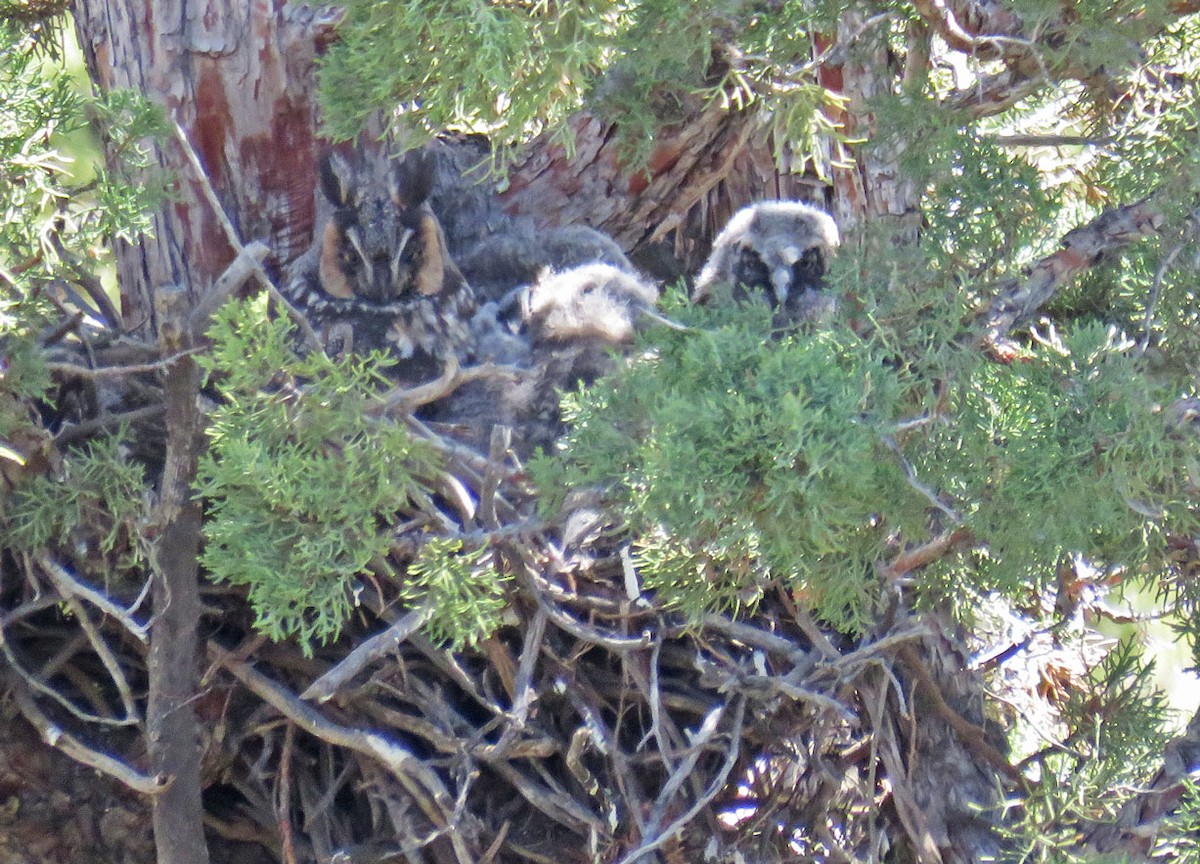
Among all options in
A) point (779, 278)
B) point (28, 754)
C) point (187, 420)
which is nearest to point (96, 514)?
point (187, 420)

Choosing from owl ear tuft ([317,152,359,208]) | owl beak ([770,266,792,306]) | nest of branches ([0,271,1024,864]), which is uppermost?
owl ear tuft ([317,152,359,208])

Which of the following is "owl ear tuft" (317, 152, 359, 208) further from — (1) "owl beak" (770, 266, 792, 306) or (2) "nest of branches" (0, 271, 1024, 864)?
(1) "owl beak" (770, 266, 792, 306)

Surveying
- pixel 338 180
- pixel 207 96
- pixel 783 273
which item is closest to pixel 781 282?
pixel 783 273

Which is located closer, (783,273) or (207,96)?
(207,96)

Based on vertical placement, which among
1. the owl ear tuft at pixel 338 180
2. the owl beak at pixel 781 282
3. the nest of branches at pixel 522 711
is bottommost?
the nest of branches at pixel 522 711

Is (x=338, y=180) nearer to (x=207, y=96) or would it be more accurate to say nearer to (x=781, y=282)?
(x=207, y=96)

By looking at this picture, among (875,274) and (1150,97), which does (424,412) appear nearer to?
(875,274)

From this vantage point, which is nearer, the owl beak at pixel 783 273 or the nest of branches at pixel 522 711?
the nest of branches at pixel 522 711

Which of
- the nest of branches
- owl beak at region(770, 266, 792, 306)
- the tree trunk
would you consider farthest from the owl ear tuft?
owl beak at region(770, 266, 792, 306)

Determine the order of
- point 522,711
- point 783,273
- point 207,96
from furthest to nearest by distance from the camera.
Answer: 1. point 783,273
2. point 207,96
3. point 522,711

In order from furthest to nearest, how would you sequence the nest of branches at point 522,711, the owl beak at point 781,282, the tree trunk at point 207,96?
the owl beak at point 781,282
the tree trunk at point 207,96
the nest of branches at point 522,711

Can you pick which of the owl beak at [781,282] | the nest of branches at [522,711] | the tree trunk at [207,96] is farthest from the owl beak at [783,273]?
the tree trunk at [207,96]

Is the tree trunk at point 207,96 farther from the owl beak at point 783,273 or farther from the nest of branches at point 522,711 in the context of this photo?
the owl beak at point 783,273

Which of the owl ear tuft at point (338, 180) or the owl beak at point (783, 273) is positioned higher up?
the owl ear tuft at point (338, 180)
